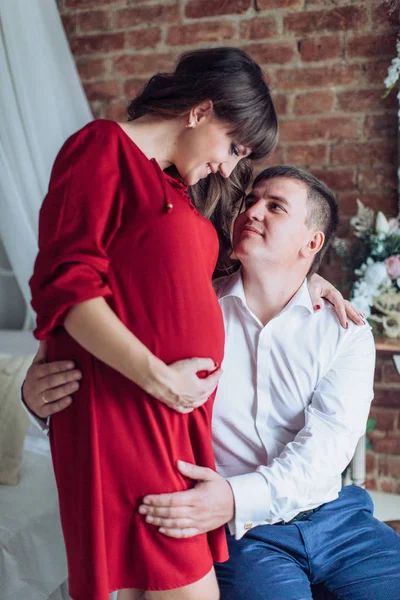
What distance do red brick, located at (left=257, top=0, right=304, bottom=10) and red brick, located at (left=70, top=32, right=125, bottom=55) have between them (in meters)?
0.64

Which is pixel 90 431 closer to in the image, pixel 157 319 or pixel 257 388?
pixel 157 319

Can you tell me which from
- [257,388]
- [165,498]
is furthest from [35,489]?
[165,498]

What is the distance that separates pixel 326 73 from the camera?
101 inches

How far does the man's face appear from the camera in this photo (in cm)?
153

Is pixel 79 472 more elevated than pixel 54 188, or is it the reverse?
pixel 54 188

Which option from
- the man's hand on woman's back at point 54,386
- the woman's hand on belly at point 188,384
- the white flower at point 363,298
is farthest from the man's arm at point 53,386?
the white flower at point 363,298

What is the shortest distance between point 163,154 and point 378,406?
1.87m

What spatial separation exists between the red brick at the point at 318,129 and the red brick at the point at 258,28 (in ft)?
1.21

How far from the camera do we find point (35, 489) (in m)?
1.72

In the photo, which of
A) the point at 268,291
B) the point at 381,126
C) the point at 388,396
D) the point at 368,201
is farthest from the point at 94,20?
the point at 388,396

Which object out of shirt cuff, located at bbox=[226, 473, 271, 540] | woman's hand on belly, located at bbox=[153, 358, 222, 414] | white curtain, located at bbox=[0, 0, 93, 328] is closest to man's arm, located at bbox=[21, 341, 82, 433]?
woman's hand on belly, located at bbox=[153, 358, 222, 414]

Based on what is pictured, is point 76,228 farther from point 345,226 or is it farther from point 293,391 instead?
point 345,226

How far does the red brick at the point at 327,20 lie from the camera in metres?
2.50

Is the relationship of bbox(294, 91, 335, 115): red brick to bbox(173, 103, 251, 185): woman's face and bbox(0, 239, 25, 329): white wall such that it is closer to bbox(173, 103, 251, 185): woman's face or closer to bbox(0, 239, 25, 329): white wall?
bbox(0, 239, 25, 329): white wall
